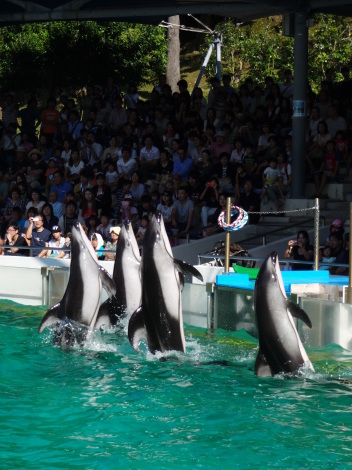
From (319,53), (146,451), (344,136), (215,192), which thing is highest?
(319,53)

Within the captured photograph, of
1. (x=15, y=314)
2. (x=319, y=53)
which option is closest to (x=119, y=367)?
(x=15, y=314)

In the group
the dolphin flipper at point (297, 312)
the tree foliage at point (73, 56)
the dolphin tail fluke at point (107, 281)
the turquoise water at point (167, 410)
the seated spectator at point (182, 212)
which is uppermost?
the tree foliage at point (73, 56)

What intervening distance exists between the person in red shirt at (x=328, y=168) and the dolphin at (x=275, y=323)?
741cm

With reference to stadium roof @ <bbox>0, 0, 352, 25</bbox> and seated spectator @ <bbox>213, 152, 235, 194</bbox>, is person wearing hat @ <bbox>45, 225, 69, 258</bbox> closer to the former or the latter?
seated spectator @ <bbox>213, 152, 235, 194</bbox>

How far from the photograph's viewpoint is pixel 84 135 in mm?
18875

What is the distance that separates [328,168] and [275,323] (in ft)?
26.2

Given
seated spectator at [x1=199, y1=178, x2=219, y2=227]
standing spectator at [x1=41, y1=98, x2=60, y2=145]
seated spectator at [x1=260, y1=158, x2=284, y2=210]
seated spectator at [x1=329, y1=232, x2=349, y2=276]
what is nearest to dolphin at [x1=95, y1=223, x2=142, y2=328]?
seated spectator at [x1=329, y1=232, x2=349, y2=276]

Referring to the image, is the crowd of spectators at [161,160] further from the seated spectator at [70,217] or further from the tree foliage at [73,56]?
the tree foliage at [73,56]

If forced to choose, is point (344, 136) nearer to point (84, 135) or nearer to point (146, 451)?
point (84, 135)

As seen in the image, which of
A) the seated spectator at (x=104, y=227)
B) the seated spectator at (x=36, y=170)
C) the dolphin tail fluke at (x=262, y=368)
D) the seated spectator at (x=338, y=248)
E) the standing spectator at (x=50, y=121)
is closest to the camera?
the dolphin tail fluke at (x=262, y=368)

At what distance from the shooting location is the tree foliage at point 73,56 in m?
28.1

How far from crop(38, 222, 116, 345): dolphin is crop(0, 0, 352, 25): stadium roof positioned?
8.88 meters

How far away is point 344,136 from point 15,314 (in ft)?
21.8

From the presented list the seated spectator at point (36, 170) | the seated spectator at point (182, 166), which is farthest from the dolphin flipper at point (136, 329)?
the seated spectator at point (36, 170)
